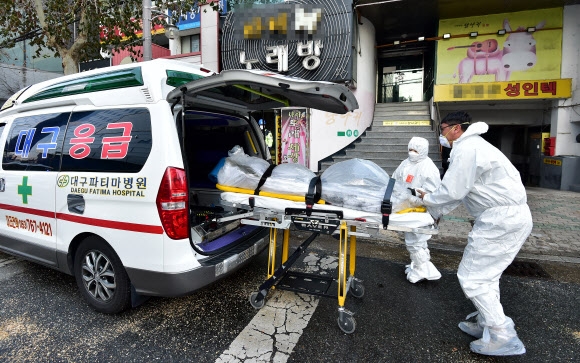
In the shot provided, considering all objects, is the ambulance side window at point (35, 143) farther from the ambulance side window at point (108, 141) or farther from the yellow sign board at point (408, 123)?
the yellow sign board at point (408, 123)

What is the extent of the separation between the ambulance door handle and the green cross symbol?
734 mm

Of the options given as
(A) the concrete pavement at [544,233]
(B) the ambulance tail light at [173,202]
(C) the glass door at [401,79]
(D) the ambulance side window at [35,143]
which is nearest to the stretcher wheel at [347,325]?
(B) the ambulance tail light at [173,202]

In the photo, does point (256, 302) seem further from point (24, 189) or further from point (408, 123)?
point (408, 123)

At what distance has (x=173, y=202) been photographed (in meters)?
2.53

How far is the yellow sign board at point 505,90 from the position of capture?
1001 cm

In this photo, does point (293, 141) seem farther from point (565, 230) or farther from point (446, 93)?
point (565, 230)

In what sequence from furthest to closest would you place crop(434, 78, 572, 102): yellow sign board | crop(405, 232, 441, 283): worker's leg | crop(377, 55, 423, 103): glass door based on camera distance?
crop(377, 55, 423, 103): glass door
crop(434, 78, 572, 102): yellow sign board
crop(405, 232, 441, 283): worker's leg

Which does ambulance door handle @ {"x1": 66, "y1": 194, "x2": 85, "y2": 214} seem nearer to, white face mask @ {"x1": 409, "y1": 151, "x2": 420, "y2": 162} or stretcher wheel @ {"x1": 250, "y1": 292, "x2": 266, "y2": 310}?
stretcher wheel @ {"x1": 250, "y1": 292, "x2": 266, "y2": 310}

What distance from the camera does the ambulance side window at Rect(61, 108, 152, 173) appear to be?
8.70 ft

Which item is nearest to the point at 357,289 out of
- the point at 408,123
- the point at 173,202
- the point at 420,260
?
the point at 420,260

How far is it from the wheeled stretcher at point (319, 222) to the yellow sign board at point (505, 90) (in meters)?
9.52

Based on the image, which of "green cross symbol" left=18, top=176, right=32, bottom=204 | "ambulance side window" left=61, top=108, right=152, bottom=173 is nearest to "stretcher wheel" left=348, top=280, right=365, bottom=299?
"ambulance side window" left=61, top=108, right=152, bottom=173

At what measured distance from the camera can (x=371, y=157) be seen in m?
9.96

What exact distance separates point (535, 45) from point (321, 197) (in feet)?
37.3
